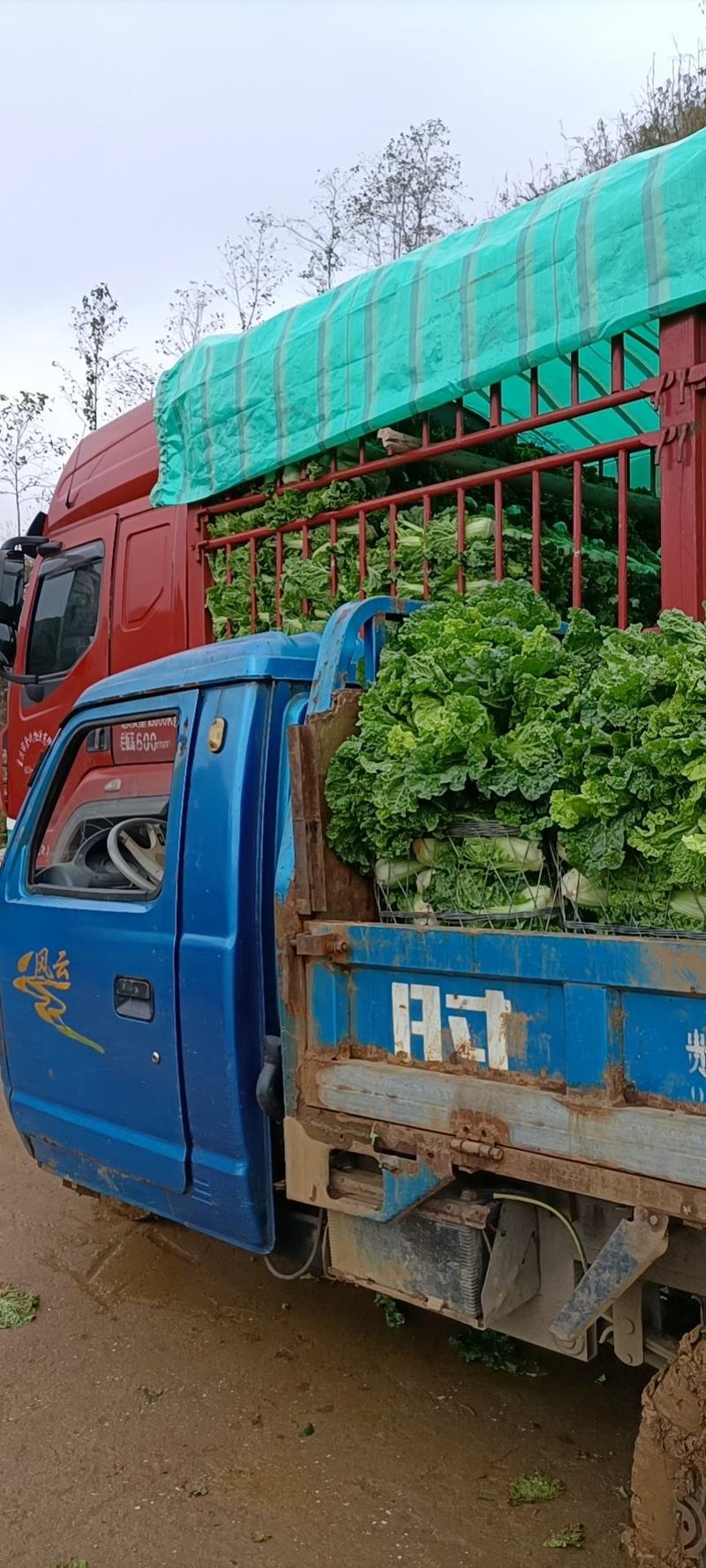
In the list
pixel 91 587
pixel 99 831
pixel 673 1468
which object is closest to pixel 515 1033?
pixel 673 1468

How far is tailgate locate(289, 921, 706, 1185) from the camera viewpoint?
224cm

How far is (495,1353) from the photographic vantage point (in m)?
3.70

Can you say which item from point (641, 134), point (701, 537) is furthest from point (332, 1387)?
point (641, 134)

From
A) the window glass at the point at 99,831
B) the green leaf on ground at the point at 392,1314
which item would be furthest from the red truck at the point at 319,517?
the green leaf on ground at the point at 392,1314

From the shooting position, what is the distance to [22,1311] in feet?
13.8

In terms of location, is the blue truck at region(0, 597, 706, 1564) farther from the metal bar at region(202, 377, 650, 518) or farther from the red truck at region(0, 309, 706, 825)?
the metal bar at region(202, 377, 650, 518)

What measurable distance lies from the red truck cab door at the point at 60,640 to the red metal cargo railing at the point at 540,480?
1.03 metres

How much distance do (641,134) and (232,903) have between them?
17849mm

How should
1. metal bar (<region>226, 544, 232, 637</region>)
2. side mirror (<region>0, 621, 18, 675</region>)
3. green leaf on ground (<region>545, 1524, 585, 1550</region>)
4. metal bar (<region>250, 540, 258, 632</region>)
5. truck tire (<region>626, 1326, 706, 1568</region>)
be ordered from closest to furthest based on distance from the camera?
truck tire (<region>626, 1326, 706, 1568</region>) → green leaf on ground (<region>545, 1524, 585, 1550</region>) → metal bar (<region>250, 540, 258, 632</region>) → metal bar (<region>226, 544, 232, 637</region>) → side mirror (<region>0, 621, 18, 675</region>)

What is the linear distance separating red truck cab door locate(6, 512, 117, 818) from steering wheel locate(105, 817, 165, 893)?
2858 millimetres

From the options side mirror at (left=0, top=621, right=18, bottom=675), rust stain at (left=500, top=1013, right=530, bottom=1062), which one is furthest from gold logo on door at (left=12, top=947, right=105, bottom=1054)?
side mirror at (left=0, top=621, right=18, bottom=675)

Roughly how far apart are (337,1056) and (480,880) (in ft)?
2.05

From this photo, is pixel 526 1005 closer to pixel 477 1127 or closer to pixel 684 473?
pixel 477 1127

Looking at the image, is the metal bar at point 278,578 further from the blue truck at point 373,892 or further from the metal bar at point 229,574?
the metal bar at point 229,574
